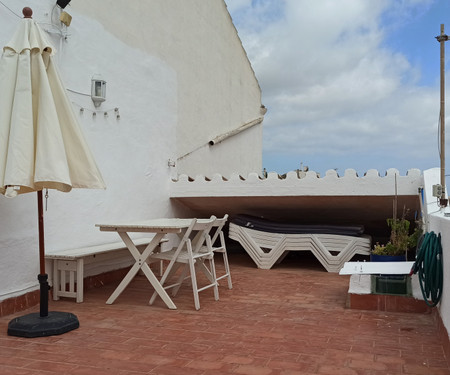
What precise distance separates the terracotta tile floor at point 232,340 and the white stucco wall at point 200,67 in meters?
3.99

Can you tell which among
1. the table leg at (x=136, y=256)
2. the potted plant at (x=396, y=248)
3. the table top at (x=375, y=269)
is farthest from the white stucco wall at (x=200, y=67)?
the table top at (x=375, y=269)

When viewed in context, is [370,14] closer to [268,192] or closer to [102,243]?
[268,192]

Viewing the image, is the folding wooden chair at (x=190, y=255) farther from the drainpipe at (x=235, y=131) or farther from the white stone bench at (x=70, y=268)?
the drainpipe at (x=235, y=131)

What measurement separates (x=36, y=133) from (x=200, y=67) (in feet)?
21.7

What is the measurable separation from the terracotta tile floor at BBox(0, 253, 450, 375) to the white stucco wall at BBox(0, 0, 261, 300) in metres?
0.84

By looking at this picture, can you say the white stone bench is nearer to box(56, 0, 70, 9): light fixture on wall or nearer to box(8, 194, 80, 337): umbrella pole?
box(8, 194, 80, 337): umbrella pole

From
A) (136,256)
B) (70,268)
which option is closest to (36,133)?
(136,256)

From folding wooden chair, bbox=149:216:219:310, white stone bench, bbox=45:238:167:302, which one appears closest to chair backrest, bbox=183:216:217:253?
folding wooden chair, bbox=149:216:219:310

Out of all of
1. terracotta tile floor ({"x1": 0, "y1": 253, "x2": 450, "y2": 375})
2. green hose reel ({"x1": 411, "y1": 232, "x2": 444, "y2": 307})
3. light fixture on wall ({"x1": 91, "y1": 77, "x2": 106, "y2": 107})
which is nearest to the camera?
terracotta tile floor ({"x1": 0, "y1": 253, "x2": 450, "y2": 375})

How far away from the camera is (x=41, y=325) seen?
13.5ft

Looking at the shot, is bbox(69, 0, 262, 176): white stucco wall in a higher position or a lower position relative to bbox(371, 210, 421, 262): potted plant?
higher

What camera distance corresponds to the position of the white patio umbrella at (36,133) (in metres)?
3.85

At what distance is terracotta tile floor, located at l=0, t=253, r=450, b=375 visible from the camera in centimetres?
333

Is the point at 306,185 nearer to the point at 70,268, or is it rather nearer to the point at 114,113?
the point at 114,113
